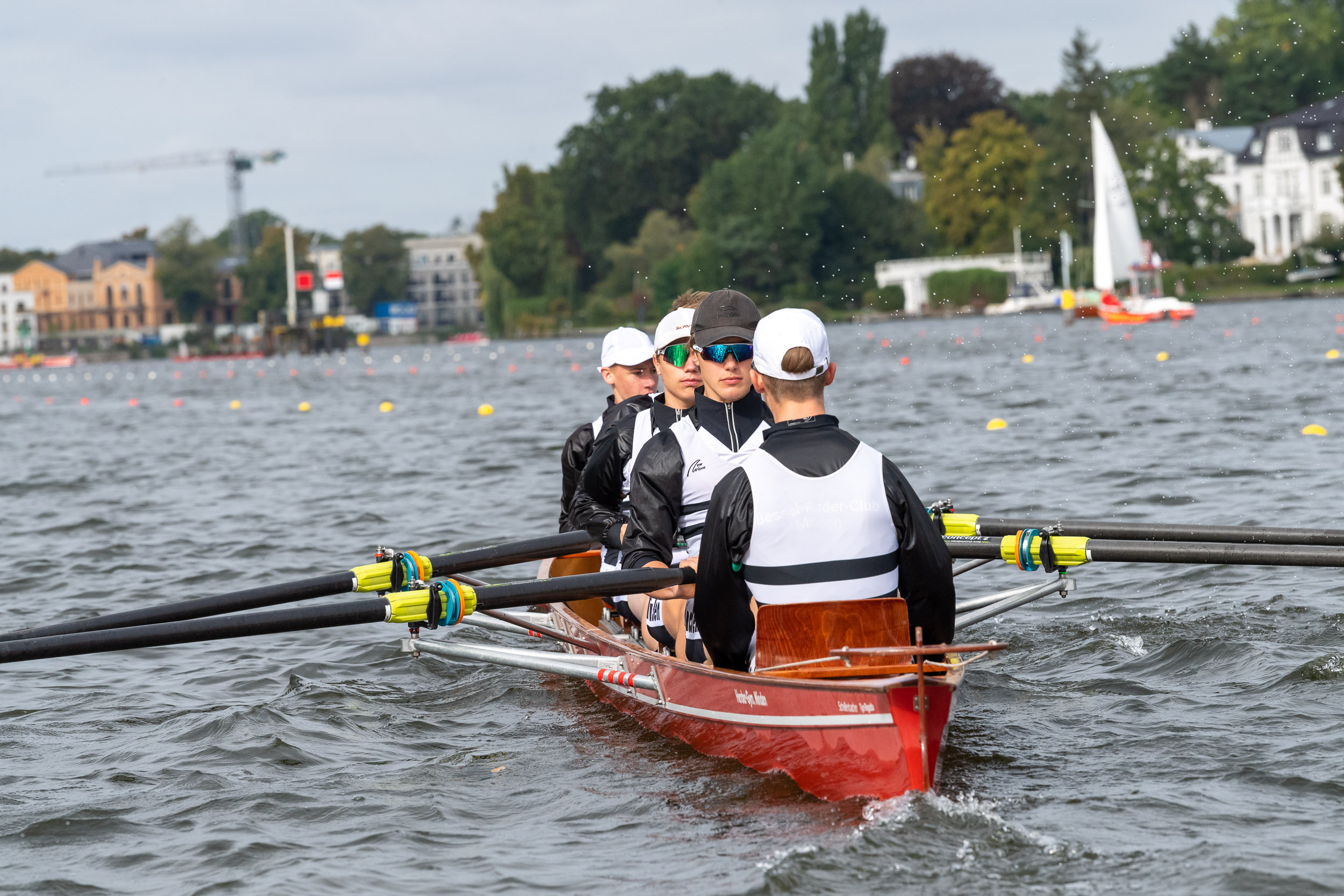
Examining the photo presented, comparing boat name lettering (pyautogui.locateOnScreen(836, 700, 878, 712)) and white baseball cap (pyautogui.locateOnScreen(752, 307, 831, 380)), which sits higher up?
white baseball cap (pyautogui.locateOnScreen(752, 307, 831, 380))

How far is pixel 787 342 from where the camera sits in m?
5.09

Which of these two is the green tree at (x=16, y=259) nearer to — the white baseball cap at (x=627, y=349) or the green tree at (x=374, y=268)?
the green tree at (x=374, y=268)

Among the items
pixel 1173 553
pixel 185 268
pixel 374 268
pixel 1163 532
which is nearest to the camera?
pixel 1173 553

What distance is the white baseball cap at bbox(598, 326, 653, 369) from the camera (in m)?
8.08

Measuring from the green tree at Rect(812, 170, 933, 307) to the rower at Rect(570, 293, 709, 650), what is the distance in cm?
8068

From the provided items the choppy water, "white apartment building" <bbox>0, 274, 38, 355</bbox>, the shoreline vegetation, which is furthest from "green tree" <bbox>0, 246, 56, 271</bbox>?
the choppy water

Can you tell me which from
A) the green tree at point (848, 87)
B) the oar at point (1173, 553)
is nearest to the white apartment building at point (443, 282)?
the green tree at point (848, 87)

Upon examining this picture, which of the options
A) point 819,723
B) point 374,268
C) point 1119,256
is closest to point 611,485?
point 819,723

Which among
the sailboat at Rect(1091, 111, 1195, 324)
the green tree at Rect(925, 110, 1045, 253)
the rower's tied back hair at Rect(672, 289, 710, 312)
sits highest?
the green tree at Rect(925, 110, 1045, 253)

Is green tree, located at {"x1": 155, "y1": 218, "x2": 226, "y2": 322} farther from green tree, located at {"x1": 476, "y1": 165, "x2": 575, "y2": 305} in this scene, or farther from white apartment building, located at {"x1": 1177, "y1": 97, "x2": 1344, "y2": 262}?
white apartment building, located at {"x1": 1177, "y1": 97, "x2": 1344, "y2": 262}

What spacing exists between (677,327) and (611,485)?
1.01 meters

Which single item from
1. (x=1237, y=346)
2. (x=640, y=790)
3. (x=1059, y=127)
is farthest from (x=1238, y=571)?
(x=1059, y=127)

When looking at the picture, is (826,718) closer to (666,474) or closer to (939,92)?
(666,474)

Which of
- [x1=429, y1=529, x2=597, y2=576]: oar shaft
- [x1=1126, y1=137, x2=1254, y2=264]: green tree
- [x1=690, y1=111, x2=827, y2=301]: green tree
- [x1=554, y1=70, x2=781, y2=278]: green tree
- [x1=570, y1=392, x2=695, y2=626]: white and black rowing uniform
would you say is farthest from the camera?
[x1=554, y1=70, x2=781, y2=278]: green tree
